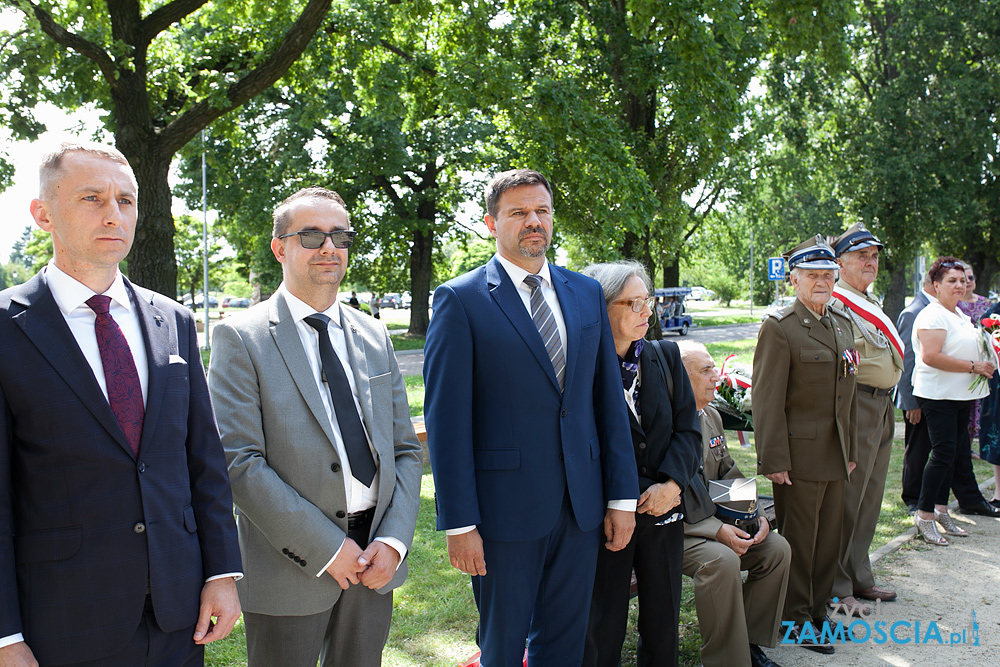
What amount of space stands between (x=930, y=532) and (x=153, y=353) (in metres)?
6.24

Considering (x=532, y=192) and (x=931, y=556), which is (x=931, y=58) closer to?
(x=931, y=556)

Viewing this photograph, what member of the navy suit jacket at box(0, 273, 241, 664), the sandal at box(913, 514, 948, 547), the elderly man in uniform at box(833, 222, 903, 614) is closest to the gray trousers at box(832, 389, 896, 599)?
the elderly man in uniform at box(833, 222, 903, 614)

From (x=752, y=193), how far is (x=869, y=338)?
75.9 ft

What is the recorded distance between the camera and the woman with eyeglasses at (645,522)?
11.4ft

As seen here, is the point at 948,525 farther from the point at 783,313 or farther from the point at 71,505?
the point at 71,505

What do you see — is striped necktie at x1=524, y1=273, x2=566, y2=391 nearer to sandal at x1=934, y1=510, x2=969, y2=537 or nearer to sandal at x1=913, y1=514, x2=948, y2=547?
sandal at x1=913, y1=514, x2=948, y2=547

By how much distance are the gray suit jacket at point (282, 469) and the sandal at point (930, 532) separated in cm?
518

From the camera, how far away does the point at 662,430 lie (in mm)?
3525

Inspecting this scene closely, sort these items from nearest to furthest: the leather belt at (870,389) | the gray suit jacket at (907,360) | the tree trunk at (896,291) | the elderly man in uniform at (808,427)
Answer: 1. the elderly man in uniform at (808,427)
2. the leather belt at (870,389)
3. the gray suit jacket at (907,360)
4. the tree trunk at (896,291)

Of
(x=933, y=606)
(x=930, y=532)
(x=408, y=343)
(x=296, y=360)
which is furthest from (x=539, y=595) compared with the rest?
(x=408, y=343)

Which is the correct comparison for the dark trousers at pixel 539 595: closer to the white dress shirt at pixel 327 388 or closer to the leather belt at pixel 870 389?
the white dress shirt at pixel 327 388

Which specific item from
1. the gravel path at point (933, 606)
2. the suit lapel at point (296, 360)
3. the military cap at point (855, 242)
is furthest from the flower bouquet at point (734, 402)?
the suit lapel at point (296, 360)

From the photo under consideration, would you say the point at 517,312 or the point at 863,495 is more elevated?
the point at 517,312

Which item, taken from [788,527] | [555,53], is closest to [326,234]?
[788,527]
